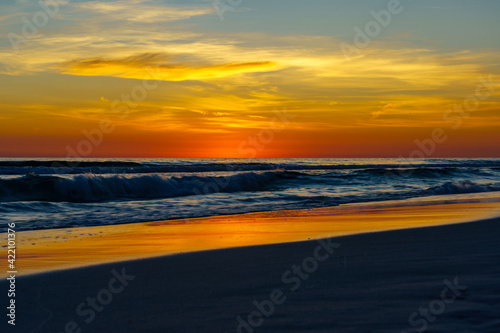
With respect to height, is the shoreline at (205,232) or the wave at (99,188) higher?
the wave at (99,188)

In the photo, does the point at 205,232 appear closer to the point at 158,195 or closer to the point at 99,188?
the point at 158,195

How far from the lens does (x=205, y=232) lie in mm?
7711

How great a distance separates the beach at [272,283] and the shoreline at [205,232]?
0.14 feet

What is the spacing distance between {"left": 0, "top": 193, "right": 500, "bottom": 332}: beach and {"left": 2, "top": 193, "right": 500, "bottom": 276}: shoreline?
4 centimetres

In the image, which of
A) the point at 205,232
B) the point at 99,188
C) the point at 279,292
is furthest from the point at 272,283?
the point at 99,188

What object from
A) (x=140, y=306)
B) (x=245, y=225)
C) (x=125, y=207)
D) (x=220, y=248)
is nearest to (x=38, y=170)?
(x=125, y=207)

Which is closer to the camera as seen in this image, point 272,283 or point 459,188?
point 272,283

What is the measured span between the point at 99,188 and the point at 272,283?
14.0 metres

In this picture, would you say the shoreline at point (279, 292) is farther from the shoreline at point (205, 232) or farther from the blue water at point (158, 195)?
the blue water at point (158, 195)

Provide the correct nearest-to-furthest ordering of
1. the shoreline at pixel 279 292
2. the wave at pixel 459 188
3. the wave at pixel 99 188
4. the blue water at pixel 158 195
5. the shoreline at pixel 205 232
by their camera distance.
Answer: the shoreline at pixel 279 292
the shoreline at pixel 205 232
the blue water at pixel 158 195
the wave at pixel 99 188
the wave at pixel 459 188

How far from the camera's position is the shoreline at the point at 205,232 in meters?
5.68

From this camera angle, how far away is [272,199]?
47.1 feet

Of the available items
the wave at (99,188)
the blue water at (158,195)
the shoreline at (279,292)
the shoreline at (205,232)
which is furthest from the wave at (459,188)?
the shoreline at (279,292)

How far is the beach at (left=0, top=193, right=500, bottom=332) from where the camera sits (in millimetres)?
3152
